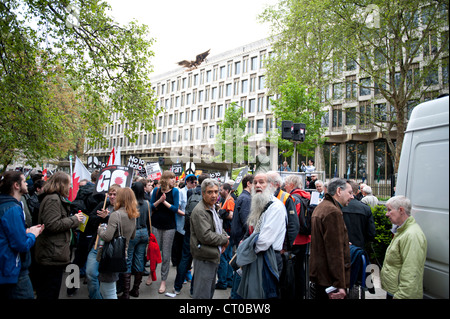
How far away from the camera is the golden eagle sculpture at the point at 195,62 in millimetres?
57522

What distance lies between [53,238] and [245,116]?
148ft

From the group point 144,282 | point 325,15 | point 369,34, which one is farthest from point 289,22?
point 144,282

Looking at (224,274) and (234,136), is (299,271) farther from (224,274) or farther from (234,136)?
(234,136)

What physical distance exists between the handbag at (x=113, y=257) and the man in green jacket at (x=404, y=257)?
116 inches

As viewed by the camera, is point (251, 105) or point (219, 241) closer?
point (219, 241)

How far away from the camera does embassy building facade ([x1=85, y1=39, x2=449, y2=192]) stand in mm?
33875

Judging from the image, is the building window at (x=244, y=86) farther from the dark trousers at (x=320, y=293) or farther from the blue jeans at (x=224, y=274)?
the dark trousers at (x=320, y=293)

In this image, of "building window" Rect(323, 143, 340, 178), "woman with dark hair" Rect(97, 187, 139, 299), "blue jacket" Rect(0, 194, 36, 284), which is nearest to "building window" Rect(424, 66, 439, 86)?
"woman with dark hair" Rect(97, 187, 139, 299)

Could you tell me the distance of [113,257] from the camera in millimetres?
3967

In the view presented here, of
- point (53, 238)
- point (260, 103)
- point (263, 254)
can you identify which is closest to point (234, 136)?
point (260, 103)

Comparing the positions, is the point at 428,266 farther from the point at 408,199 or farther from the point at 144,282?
the point at 144,282

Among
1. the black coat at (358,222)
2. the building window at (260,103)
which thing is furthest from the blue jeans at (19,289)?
the building window at (260,103)

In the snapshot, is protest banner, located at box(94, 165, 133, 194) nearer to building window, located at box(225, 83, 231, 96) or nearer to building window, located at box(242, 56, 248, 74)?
building window, located at box(242, 56, 248, 74)
